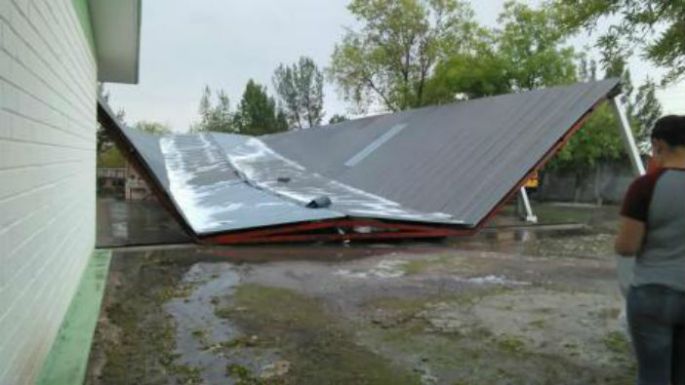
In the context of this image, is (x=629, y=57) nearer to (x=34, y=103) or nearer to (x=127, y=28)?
(x=34, y=103)

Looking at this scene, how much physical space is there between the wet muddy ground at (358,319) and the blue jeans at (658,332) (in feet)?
4.66

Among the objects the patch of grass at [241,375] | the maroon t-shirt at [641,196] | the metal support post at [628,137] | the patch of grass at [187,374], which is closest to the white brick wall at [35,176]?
the patch of grass at [187,374]

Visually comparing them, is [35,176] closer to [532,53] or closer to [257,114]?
[532,53]

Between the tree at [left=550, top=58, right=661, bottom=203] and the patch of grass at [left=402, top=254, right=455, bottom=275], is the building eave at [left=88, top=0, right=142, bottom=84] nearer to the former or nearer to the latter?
the patch of grass at [left=402, top=254, right=455, bottom=275]

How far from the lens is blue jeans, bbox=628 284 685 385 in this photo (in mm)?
2326

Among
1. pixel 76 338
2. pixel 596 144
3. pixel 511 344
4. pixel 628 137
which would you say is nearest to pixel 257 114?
pixel 596 144

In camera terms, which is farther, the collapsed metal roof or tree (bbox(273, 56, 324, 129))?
tree (bbox(273, 56, 324, 129))

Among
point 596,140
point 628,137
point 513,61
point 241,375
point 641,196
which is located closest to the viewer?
point 641,196

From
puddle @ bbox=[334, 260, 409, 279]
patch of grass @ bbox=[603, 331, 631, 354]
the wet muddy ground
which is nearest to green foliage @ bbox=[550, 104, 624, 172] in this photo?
the wet muddy ground

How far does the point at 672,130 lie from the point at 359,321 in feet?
10.7

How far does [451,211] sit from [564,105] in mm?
2685

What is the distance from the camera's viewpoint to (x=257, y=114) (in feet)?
145

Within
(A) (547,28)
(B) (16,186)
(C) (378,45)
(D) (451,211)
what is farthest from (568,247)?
(C) (378,45)

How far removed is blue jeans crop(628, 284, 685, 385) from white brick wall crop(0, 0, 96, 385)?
2395 millimetres
